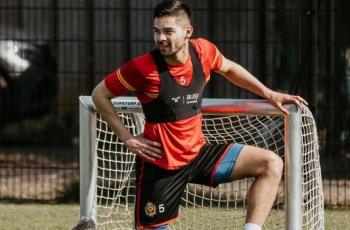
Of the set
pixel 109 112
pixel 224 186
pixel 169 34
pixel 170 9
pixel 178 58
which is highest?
pixel 170 9

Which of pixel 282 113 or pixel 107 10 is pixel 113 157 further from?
pixel 107 10

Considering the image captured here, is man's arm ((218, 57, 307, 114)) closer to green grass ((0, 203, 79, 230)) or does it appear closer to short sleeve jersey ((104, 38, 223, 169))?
short sleeve jersey ((104, 38, 223, 169))

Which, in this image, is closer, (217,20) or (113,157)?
(113,157)

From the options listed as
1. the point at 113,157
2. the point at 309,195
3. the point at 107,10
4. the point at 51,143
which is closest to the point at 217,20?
the point at 107,10

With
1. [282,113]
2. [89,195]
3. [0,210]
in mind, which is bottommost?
[0,210]

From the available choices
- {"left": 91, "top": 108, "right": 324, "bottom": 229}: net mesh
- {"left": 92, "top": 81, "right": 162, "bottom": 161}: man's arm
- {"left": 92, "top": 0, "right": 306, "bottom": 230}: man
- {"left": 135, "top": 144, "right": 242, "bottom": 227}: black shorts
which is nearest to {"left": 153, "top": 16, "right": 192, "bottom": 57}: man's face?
{"left": 92, "top": 0, "right": 306, "bottom": 230}: man

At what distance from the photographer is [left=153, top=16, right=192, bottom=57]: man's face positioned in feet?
23.0

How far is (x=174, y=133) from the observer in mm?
7168

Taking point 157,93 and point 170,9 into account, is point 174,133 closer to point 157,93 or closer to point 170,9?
point 157,93

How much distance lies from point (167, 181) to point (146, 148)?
26 cm

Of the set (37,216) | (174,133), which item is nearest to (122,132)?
(174,133)

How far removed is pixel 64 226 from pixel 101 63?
2.66m

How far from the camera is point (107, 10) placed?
12344 mm

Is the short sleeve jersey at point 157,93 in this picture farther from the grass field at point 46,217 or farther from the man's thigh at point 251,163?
the grass field at point 46,217
